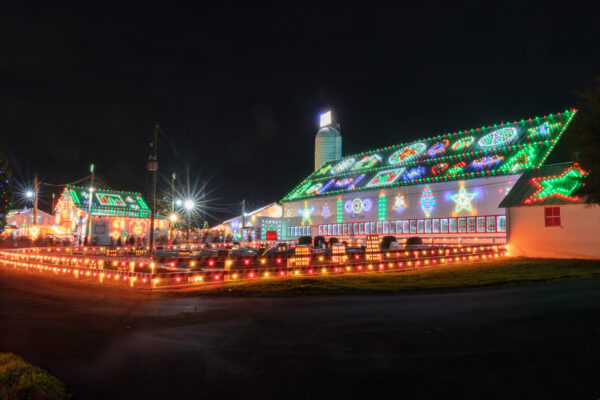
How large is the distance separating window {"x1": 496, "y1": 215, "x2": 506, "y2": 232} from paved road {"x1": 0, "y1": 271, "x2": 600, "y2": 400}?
70.4 feet

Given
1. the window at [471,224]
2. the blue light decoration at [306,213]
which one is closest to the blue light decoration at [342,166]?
the blue light decoration at [306,213]

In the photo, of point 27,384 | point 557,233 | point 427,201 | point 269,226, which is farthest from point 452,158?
point 27,384

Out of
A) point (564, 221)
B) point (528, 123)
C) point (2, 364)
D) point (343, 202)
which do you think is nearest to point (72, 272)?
point (2, 364)

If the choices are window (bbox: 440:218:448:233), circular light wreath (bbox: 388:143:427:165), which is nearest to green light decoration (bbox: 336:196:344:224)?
circular light wreath (bbox: 388:143:427:165)

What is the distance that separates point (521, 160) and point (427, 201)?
8501mm

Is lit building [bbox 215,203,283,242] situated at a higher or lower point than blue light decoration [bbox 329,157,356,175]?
lower

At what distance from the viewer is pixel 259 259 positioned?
20312mm

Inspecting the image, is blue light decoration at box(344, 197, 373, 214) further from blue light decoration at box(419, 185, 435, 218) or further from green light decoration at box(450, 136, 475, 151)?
green light decoration at box(450, 136, 475, 151)

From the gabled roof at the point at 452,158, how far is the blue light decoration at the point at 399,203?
1.29 m

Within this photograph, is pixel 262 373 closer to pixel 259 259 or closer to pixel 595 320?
pixel 595 320

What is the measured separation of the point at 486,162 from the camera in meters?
35.3

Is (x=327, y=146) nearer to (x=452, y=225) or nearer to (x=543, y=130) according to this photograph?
(x=452, y=225)

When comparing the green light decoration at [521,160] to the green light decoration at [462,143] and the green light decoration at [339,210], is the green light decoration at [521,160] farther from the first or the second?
the green light decoration at [339,210]

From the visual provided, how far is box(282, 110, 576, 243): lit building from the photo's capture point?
33.2 metres
